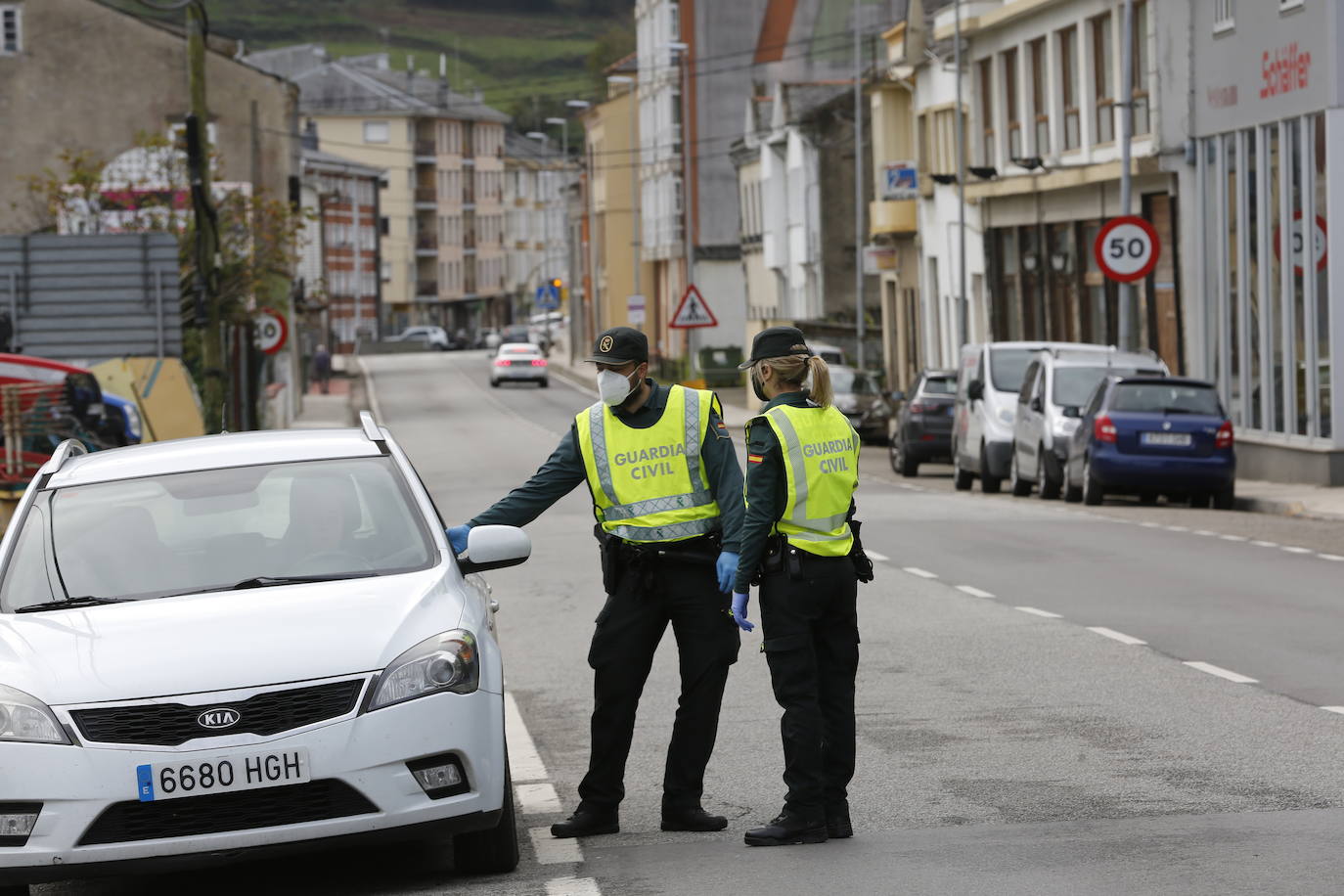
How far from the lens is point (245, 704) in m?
6.69

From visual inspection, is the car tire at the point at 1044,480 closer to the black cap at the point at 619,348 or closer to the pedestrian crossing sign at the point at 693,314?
the black cap at the point at 619,348

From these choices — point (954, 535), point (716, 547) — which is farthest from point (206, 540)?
point (954, 535)

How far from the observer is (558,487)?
8.28 metres

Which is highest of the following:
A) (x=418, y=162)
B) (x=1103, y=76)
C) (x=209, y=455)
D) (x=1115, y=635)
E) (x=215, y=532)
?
(x=418, y=162)

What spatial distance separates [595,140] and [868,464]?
69.7m

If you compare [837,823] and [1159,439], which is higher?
[1159,439]

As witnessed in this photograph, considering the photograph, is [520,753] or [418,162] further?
[418,162]

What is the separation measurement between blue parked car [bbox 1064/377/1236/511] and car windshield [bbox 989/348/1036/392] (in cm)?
455

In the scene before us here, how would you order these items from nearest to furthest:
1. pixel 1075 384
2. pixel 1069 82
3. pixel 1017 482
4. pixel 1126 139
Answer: pixel 1075 384 < pixel 1017 482 < pixel 1126 139 < pixel 1069 82

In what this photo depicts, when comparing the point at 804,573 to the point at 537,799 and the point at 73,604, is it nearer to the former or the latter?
the point at 537,799

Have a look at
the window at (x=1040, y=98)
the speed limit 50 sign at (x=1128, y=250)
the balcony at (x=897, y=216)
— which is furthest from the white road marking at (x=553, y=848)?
the balcony at (x=897, y=216)

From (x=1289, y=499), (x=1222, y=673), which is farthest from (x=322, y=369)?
(x=1222, y=673)

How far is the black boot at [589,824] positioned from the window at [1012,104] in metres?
41.1

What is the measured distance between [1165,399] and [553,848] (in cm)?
1984
